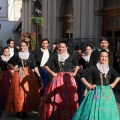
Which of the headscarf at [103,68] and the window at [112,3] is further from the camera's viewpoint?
the window at [112,3]

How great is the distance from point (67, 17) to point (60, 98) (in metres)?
18.0

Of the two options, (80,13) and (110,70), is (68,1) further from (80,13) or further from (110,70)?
(110,70)

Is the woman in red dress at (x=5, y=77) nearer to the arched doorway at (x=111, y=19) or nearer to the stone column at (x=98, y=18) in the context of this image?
the arched doorway at (x=111, y=19)

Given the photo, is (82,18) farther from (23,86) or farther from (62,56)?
(62,56)

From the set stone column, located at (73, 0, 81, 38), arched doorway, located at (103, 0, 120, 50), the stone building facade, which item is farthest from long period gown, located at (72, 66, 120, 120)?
stone column, located at (73, 0, 81, 38)

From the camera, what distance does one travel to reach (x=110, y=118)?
21.5ft

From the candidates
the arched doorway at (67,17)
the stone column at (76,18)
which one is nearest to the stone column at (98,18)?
the stone column at (76,18)

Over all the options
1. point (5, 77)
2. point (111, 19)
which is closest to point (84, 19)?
point (111, 19)

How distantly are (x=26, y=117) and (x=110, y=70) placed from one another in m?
3.09

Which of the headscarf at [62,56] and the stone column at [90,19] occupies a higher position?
the stone column at [90,19]

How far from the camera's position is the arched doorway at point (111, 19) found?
66.7 ft

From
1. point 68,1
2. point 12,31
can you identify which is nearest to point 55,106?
point 68,1

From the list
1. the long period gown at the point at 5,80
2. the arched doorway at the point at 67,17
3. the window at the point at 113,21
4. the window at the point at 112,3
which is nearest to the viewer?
the long period gown at the point at 5,80

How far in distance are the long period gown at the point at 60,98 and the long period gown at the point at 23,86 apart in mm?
1143
